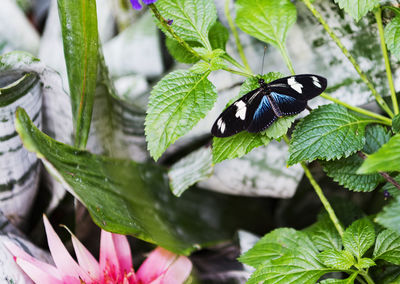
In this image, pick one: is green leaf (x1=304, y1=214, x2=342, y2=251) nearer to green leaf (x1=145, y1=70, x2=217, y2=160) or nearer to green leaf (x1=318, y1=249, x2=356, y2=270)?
green leaf (x1=318, y1=249, x2=356, y2=270)

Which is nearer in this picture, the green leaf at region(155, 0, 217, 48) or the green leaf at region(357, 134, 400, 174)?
the green leaf at region(357, 134, 400, 174)

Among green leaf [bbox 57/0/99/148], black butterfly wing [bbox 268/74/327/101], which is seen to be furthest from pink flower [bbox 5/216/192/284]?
black butterfly wing [bbox 268/74/327/101]

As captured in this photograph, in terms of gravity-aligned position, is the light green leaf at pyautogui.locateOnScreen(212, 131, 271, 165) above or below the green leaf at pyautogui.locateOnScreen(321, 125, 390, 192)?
above

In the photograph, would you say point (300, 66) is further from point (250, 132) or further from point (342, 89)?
point (250, 132)

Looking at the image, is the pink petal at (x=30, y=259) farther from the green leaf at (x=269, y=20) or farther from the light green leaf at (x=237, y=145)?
the green leaf at (x=269, y=20)

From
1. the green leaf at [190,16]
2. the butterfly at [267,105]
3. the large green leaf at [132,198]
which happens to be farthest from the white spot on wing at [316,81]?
the large green leaf at [132,198]

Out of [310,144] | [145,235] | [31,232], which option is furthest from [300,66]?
[31,232]

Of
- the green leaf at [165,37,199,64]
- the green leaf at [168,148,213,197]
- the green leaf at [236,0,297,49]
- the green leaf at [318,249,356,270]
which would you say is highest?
the green leaf at [236,0,297,49]
